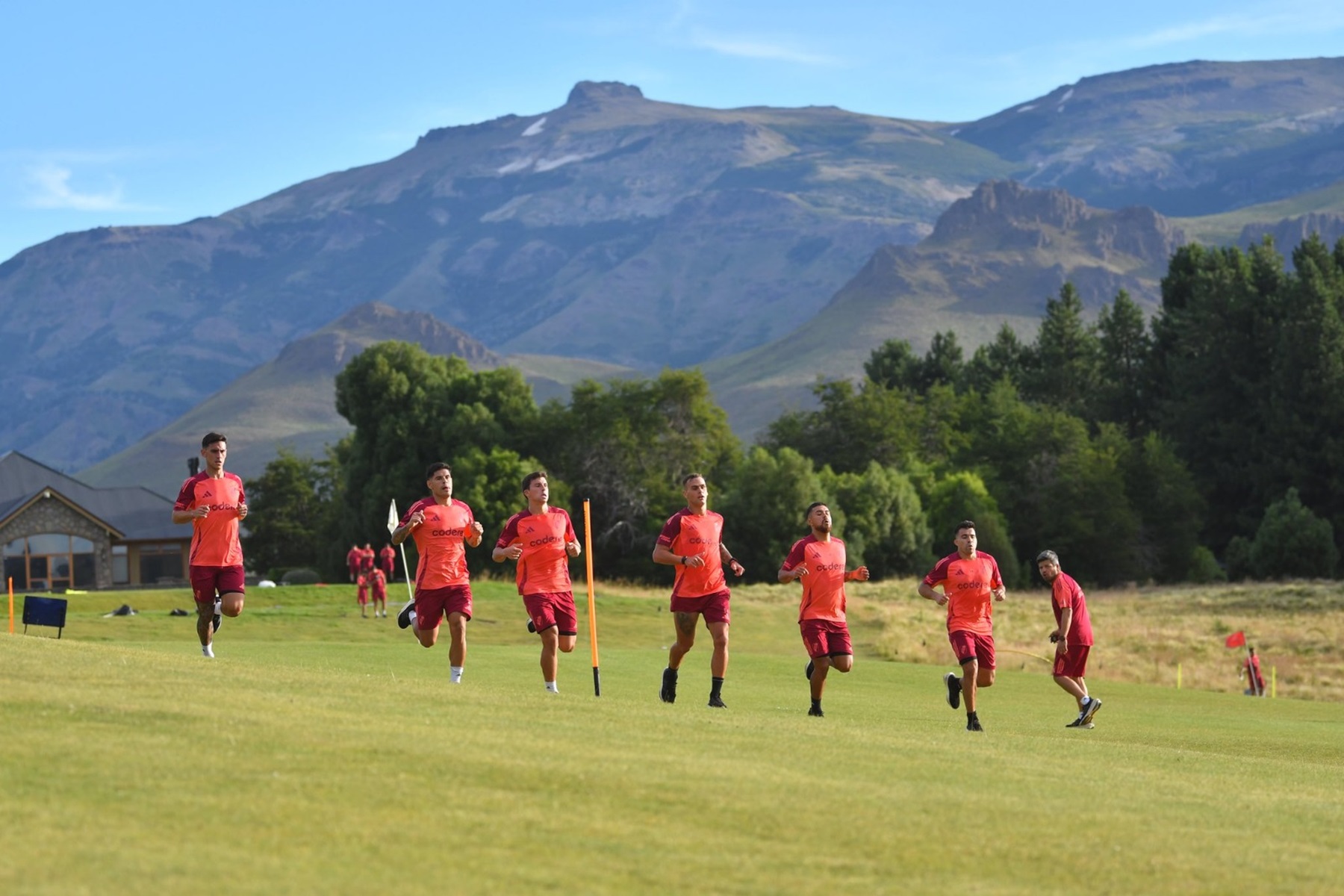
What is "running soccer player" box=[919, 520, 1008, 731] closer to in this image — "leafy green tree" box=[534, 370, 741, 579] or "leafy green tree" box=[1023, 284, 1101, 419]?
"leafy green tree" box=[534, 370, 741, 579]

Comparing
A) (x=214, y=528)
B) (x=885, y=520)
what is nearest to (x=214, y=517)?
(x=214, y=528)

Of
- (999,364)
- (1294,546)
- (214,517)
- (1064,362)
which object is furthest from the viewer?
(999,364)

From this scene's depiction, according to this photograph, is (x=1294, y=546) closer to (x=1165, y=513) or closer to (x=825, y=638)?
(x=1165, y=513)

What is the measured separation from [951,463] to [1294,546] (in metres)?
24.9

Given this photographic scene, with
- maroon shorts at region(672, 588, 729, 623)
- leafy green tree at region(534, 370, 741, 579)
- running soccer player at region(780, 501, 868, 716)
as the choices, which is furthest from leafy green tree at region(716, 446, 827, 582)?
maroon shorts at region(672, 588, 729, 623)

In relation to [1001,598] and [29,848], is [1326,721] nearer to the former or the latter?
[1001,598]

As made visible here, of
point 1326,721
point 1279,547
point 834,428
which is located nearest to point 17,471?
point 834,428

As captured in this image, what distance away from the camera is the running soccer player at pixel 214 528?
17922 millimetres

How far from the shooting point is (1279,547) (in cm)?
8562

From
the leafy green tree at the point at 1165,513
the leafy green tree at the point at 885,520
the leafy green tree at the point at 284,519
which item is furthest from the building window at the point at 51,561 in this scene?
the leafy green tree at the point at 1165,513

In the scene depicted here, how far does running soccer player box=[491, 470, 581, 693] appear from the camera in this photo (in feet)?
56.6

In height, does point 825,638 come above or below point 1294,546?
above

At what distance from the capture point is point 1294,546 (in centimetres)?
8481

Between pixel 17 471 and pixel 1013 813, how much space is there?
9337 centimetres
